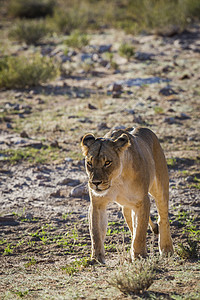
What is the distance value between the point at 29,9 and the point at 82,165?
18978 mm

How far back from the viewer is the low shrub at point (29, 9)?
2556 cm

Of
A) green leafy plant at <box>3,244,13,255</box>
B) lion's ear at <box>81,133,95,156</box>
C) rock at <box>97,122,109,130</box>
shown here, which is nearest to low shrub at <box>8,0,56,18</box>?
rock at <box>97,122,109,130</box>

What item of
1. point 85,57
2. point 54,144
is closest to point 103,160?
point 54,144

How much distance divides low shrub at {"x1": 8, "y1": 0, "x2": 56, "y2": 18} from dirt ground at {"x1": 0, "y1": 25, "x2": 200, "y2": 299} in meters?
9.62

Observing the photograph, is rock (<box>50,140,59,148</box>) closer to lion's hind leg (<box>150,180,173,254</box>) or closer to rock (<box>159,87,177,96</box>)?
rock (<box>159,87,177,96</box>)

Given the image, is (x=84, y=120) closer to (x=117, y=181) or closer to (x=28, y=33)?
(x=117, y=181)

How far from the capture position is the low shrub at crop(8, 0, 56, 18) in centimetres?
2556

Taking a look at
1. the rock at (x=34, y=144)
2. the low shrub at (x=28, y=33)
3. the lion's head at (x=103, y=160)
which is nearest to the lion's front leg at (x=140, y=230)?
the lion's head at (x=103, y=160)

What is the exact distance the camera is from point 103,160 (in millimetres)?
4328

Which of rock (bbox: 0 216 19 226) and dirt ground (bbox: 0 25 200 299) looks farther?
rock (bbox: 0 216 19 226)

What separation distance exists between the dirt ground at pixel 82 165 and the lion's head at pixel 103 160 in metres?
0.57

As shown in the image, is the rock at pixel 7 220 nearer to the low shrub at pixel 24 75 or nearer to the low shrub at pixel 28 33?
the low shrub at pixel 24 75

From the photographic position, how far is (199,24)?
731 inches

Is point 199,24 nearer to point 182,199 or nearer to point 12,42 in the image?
point 12,42
